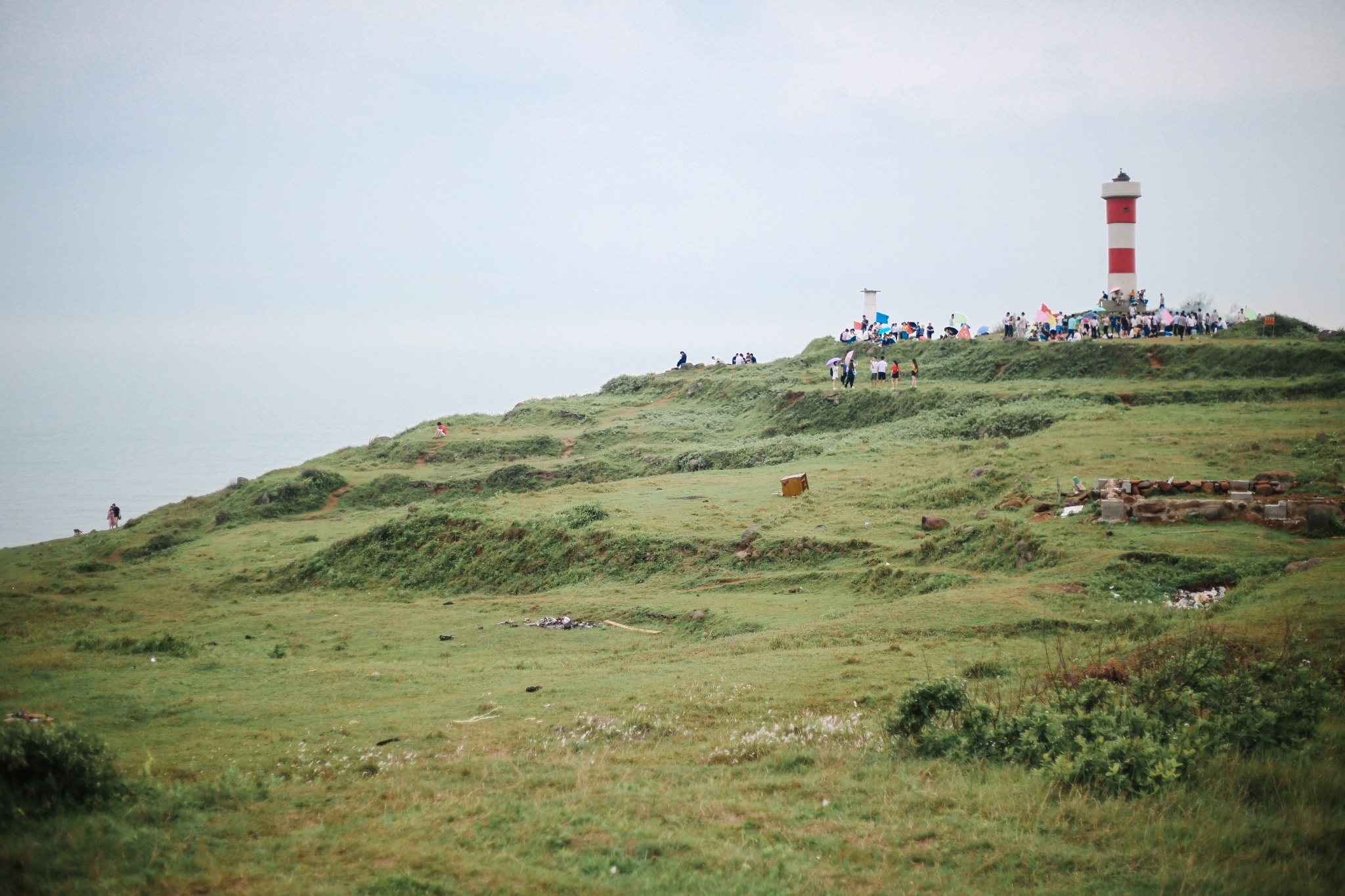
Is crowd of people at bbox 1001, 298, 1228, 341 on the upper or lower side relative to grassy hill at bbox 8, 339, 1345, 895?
upper

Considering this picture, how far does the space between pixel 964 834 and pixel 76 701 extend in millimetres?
11528

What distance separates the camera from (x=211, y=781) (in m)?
8.95

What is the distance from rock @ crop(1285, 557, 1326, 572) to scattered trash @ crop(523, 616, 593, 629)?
13.3 m

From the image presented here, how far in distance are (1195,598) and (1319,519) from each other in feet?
13.0

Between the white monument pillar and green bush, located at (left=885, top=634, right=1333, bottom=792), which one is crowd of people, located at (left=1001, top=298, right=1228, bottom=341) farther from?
green bush, located at (left=885, top=634, right=1333, bottom=792)

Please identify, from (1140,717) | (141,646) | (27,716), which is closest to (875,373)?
(141,646)

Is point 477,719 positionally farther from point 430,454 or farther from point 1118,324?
point 1118,324

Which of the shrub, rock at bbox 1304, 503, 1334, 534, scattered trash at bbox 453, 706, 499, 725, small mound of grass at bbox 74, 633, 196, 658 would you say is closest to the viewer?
scattered trash at bbox 453, 706, 499, 725

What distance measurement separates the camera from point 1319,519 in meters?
17.2

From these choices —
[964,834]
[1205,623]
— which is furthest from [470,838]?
[1205,623]

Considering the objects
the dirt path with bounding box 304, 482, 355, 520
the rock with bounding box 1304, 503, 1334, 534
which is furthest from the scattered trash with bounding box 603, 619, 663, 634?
the dirt path with bounding box 304, 482, 355, 520

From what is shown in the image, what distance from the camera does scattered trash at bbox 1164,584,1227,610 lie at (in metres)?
14.9

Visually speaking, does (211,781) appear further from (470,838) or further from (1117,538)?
(1117,538)

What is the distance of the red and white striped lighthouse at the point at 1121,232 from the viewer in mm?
53312
